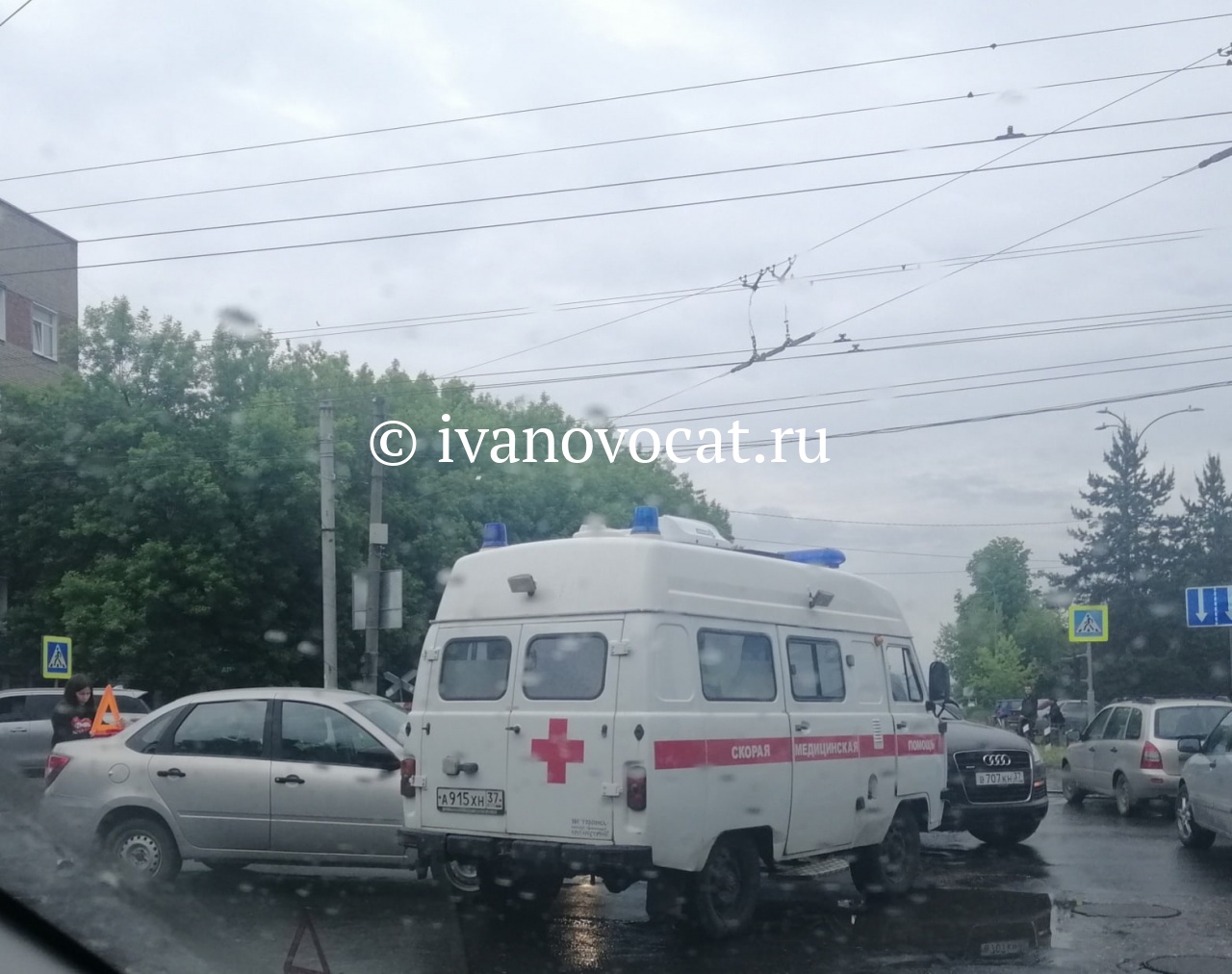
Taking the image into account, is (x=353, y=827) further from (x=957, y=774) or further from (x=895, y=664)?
(x=957, y=774)

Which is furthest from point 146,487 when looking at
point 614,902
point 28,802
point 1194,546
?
point 1194,546

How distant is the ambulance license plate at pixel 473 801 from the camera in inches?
352

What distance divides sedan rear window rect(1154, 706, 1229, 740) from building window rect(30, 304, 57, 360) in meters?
32.5

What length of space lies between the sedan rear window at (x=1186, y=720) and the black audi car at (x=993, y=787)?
11.5 ft

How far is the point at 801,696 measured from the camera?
9.99m

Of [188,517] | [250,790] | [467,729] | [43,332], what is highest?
[43,332]

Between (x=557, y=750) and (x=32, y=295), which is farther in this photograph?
(x=32, y=295)

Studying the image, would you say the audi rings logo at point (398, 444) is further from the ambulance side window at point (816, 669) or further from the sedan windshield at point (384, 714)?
the ambulance side window at point (816, 669)

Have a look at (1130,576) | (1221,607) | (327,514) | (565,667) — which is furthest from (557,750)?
(1130,576)

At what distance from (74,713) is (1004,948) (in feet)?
33.0

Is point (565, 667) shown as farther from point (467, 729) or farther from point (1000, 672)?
point (1000, 672)

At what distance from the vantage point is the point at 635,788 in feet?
27.1

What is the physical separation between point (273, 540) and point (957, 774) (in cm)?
1840

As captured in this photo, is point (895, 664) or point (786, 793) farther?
point (895, 664)
